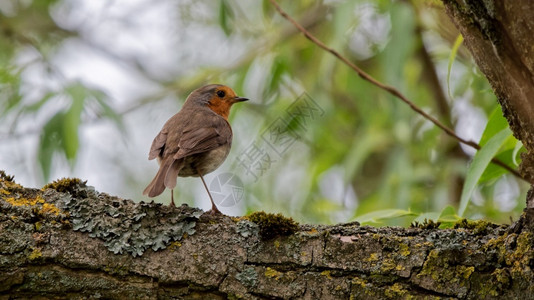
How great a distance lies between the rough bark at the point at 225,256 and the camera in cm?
246

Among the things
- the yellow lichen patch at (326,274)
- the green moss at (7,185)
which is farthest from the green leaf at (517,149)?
the green moss at (7,185)

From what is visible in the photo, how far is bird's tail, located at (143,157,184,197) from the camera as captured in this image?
341 cm

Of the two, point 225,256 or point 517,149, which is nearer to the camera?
point 225,256

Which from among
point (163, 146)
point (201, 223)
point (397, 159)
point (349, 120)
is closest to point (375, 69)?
point (349, 120)

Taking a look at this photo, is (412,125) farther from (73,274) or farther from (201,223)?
(73,274)

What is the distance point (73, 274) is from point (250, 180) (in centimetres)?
345

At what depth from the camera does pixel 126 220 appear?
8.82 ft

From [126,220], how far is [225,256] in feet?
1.42

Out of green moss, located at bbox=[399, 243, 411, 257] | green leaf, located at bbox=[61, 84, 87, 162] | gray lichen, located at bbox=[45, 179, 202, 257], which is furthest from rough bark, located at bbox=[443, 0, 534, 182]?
green leaf, located at bbox=[61, 84, 87, 162]

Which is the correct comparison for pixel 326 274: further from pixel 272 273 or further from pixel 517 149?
pixel 517 149

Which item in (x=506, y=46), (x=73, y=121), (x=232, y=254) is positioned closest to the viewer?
(x=506, y=46)

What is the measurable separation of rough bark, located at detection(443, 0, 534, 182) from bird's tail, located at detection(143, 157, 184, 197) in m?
1.78

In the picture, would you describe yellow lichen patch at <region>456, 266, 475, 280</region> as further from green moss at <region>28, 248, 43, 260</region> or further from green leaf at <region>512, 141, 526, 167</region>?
green moss at <region>28, 248, 43, 260</region>

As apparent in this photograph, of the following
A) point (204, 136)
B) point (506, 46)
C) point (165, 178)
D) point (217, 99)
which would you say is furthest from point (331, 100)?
point (506, 46)
